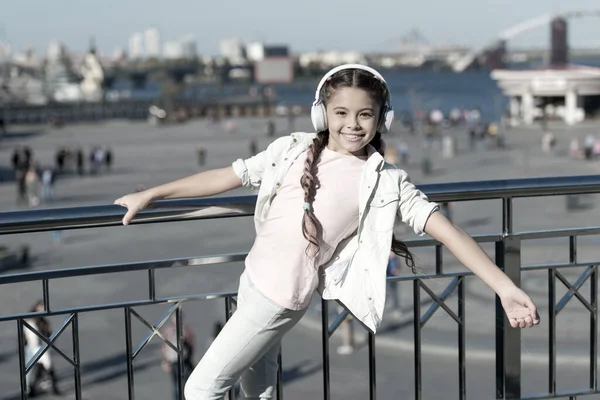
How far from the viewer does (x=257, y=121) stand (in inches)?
3410

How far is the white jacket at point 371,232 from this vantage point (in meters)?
2.76

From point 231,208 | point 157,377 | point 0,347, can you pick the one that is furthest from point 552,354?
point 0,347

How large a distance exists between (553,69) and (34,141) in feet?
124

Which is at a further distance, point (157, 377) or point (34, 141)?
point (34, 141)

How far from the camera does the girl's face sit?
2742 millimetres

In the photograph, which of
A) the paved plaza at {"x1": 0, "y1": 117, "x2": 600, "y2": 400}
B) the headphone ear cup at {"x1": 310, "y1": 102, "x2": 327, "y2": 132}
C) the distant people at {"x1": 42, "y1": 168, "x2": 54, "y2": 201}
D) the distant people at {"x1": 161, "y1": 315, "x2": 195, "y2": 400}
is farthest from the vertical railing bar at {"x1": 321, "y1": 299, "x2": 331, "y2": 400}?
the distant people at {"x1": 42, "y1": 168, "x2": 54, "y2": 201}

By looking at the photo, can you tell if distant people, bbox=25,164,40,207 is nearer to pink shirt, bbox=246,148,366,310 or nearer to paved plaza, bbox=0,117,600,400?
paved plaza, bbox=0,117,600,400

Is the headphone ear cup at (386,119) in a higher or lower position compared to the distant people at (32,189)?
higher

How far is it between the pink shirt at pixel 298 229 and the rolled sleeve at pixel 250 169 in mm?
171

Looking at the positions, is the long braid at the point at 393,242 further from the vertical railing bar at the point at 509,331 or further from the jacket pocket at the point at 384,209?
the vertical railing bar at the point at 509,331

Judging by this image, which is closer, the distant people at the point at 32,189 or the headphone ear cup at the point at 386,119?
the headphone ear cup at the point at 386,119

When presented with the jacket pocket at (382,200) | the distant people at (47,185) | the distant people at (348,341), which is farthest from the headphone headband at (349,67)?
the distant people at (47,185)

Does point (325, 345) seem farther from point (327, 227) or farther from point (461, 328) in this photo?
point (327, 227)

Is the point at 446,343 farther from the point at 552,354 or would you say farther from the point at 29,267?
the point at 29,267
